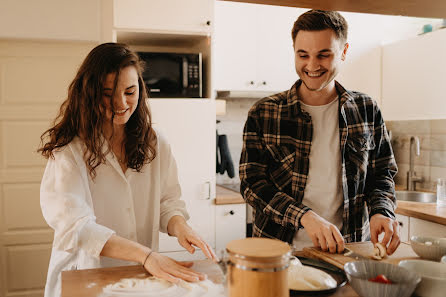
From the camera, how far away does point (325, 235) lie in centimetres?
110

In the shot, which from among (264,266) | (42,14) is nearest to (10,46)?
(42,14)

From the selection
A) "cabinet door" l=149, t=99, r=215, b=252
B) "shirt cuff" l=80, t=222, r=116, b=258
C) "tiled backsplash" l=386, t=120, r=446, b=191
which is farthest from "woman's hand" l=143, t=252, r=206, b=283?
"tiled backsplash" l=386, t=120, r=446, b=191

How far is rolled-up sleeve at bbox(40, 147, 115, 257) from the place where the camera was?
1129mm

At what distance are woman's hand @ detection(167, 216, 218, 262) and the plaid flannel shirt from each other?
224mm

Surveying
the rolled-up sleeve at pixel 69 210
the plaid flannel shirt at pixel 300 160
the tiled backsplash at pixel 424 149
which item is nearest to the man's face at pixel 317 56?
the plaid flannel shirt at pixel 300 160

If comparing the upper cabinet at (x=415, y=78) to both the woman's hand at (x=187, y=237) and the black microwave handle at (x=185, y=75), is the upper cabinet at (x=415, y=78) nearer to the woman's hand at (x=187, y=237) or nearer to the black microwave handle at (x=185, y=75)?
the black microwave handle at (x=185, y=75)

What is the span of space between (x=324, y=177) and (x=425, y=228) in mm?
1286

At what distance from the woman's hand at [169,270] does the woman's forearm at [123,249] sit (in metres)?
0.04

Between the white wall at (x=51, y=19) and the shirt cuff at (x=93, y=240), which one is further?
the white wall at (x=51, y=19)

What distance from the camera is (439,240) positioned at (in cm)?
106

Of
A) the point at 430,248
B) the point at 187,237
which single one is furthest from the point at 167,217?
the point at 430,248

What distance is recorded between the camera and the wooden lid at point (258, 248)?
656 millimetres

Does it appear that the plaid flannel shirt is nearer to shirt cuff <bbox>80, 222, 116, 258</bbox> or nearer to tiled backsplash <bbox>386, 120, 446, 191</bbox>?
shirt cuff <bbox>80, 222, 116, 258</bbox>

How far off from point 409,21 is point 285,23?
1197 mm
